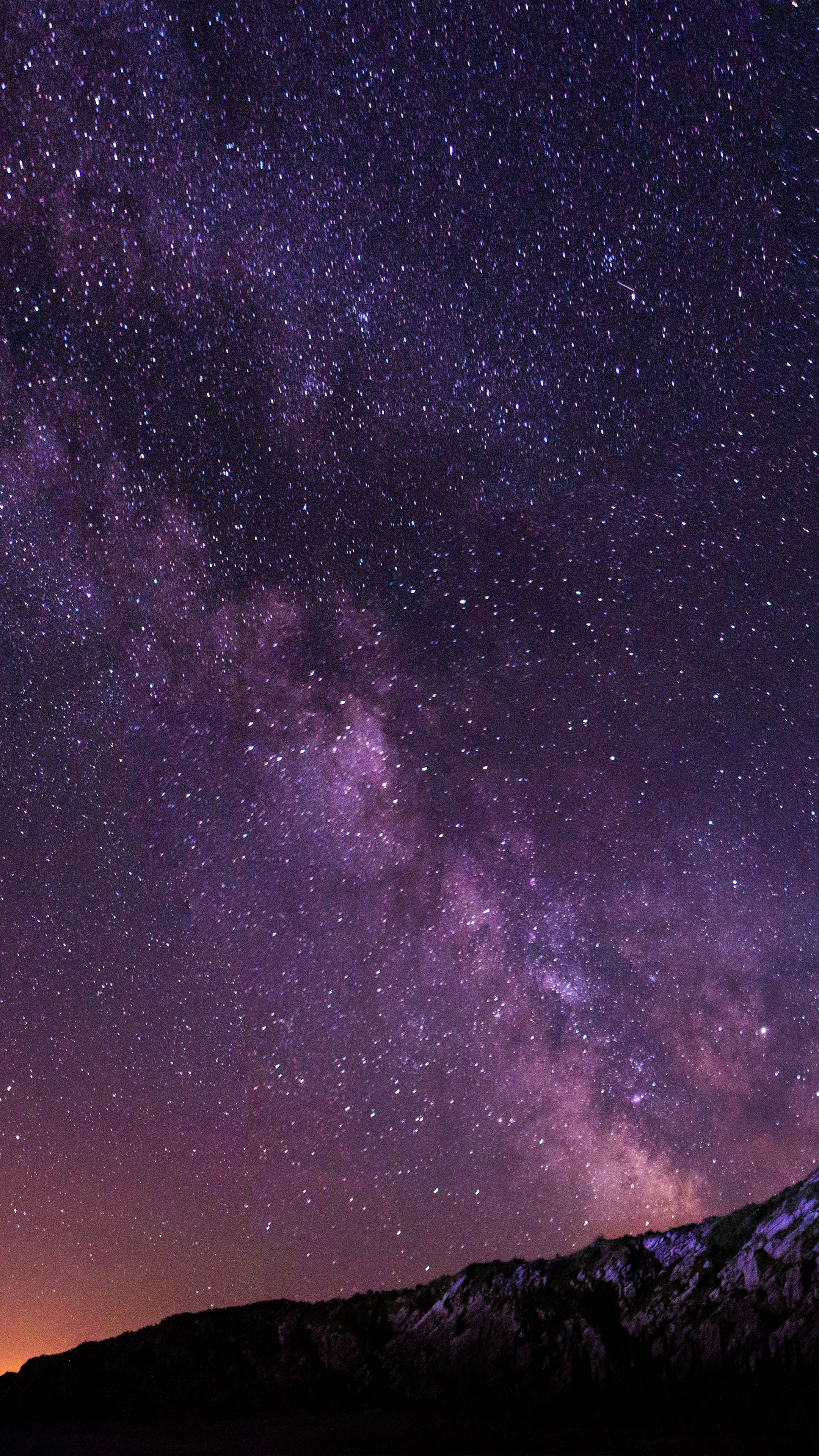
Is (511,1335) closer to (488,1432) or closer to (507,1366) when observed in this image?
(507,1366)

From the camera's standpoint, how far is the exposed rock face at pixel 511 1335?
23.1 meters

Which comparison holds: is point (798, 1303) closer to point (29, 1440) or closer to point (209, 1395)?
point (209, 1395)

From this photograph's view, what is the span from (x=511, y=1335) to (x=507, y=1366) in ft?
3.17

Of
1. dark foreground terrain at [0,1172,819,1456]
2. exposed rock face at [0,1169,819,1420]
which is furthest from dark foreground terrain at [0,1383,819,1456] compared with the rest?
exposed rock face at [0,1169,819,1420]

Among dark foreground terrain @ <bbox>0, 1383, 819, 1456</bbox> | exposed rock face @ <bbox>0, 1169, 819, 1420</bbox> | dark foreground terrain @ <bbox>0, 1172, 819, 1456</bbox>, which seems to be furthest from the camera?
exposed rock face @ <bbox>0, 1169, 819, 1420</bbox>

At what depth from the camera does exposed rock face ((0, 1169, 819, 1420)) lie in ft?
75.7

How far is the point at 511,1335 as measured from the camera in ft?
92.1

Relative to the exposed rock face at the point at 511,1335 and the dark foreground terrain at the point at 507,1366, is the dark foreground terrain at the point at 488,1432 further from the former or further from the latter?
the exposed rock face at the point at 511,1335

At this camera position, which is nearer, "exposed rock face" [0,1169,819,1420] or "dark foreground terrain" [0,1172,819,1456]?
"dark foreground terrain" [0,1172,819,1456]

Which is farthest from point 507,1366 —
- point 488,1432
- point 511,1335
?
point 488,1432

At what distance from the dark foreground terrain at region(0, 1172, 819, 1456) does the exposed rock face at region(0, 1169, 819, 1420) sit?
6 centimetres

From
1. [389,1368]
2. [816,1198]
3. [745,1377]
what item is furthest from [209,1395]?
[816,1198]

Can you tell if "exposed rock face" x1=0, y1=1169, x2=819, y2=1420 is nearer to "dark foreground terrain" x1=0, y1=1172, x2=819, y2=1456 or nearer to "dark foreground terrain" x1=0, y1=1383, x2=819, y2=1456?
"dark foreground terrain" x1=0, y1=1172, x2=819, y2=1456

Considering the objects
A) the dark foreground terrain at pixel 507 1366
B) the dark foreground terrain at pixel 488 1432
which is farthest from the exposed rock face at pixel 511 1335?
the dark foreground terrain at pixel 488 1432
